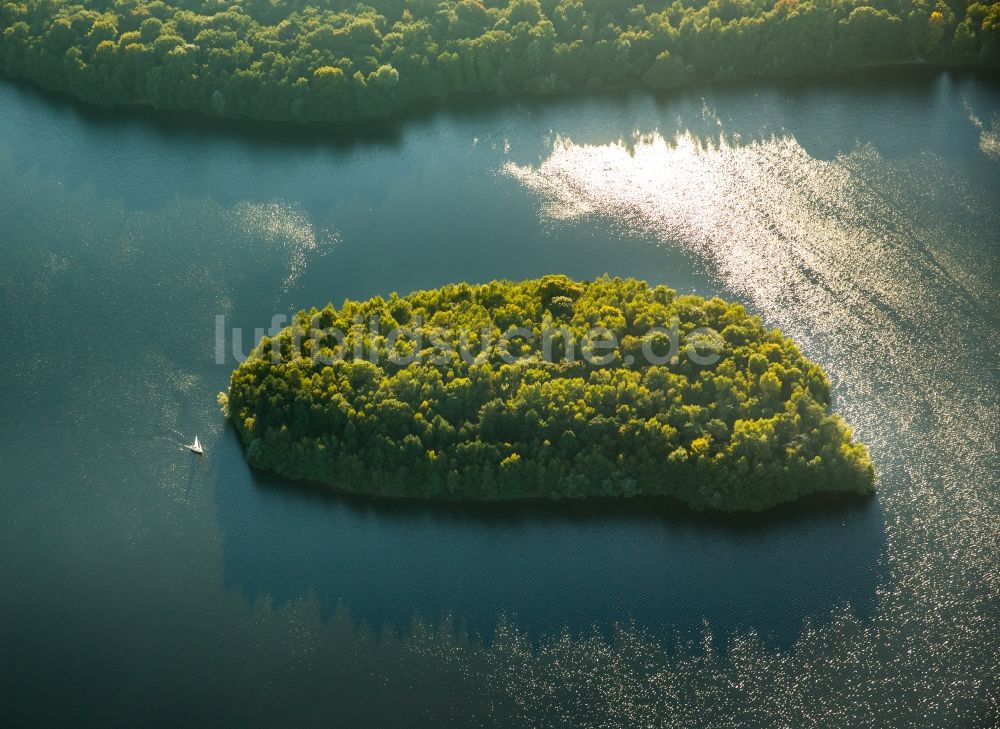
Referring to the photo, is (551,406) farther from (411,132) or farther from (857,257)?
(411,132)

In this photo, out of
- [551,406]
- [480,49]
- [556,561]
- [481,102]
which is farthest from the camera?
[480,49]

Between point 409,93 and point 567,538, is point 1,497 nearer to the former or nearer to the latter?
point 567,538

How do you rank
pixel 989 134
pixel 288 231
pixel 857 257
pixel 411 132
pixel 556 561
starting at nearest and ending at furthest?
1. pixel 556 561
2. pixel 857 257
3. pixel 288 231
4. pixel 989 134
5. pixel 411 132

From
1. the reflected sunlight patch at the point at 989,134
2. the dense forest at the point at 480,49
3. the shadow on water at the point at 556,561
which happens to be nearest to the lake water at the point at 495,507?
the shadow on water at the point at 556,561

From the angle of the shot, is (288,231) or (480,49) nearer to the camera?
(288,231)

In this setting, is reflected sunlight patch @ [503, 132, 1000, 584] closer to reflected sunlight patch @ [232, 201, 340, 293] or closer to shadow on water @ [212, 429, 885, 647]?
shadow on water @ [212, 429, 885, 647]

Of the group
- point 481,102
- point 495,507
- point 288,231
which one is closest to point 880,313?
point 495,507
